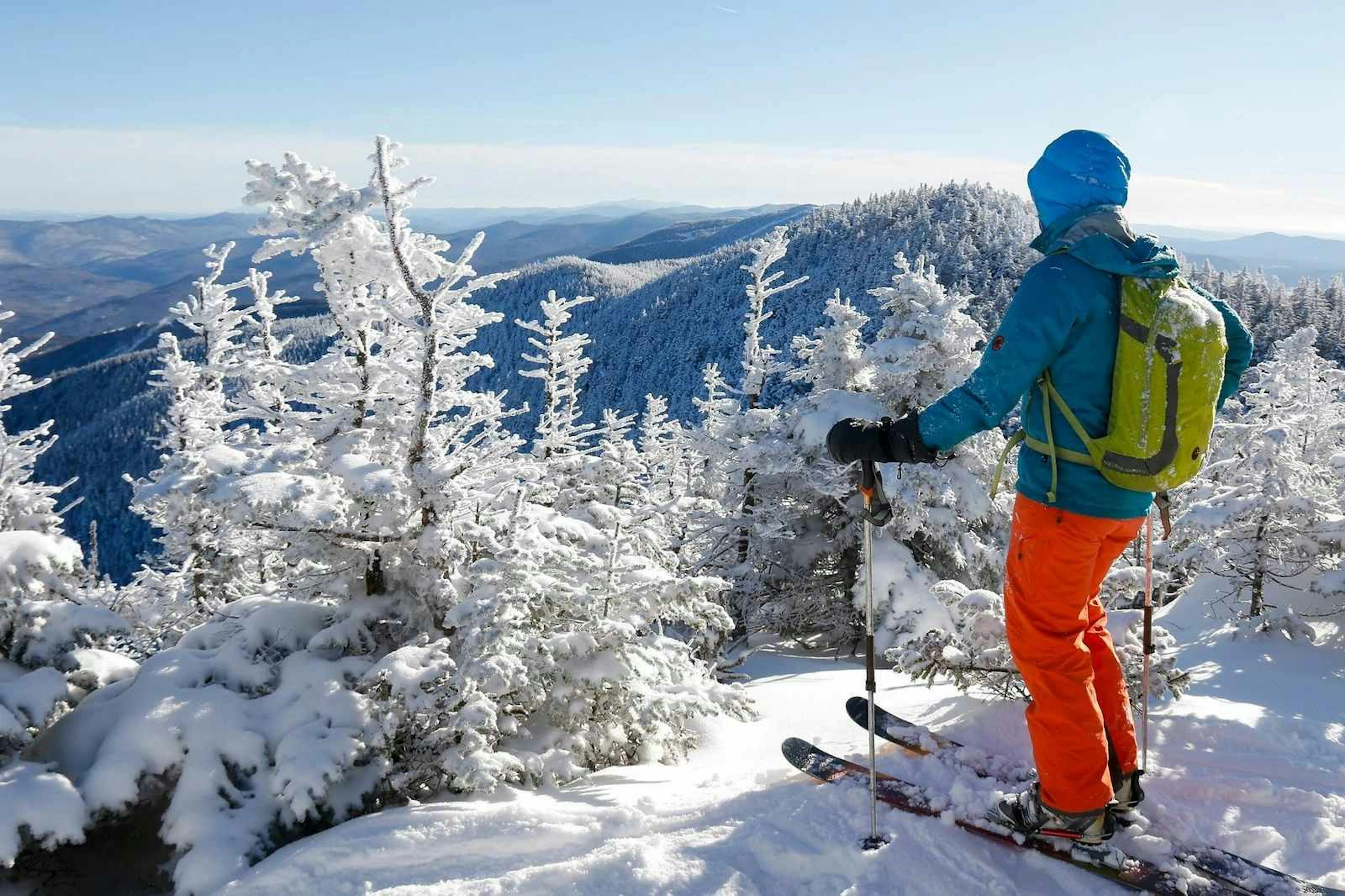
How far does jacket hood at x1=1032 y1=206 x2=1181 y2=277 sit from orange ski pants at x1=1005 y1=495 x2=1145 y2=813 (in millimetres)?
1037

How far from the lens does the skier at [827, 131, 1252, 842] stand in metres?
3.00

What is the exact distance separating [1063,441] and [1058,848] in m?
1.86

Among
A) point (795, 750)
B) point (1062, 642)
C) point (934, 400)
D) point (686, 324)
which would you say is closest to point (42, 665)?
point (795, 750)


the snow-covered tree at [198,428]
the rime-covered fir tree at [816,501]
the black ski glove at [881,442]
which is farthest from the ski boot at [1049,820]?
the rime-covered fir tree at [816,501]

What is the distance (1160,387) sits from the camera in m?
2.94

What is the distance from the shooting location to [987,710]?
4859 millimetres

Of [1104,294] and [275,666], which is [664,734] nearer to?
[275,666]

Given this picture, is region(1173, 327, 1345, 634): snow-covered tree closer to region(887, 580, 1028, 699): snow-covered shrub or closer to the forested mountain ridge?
region(887, 580, 1028, 699): snow-covered shrub

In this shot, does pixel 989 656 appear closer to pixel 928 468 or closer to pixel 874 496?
pixel 874 496

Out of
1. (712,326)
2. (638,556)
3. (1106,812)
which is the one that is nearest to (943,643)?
(1106,812)

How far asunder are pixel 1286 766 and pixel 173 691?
22.5 feet

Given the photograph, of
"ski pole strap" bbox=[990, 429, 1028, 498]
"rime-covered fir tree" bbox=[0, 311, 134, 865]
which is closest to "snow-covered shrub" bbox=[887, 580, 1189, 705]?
"ski pole strap" bbox=[990, 429, 1028, 498]

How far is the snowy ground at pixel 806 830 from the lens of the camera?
131 inches

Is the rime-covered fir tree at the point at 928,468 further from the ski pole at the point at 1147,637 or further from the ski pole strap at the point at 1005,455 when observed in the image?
the ski pole strap at the point at 1005,455
